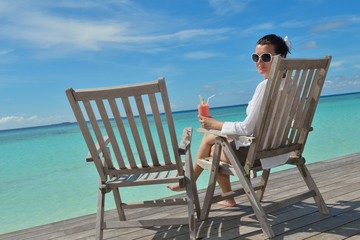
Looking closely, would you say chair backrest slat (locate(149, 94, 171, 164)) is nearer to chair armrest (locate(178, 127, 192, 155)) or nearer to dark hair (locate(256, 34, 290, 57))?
chair armrest (locate(178, 127, 192, 155))

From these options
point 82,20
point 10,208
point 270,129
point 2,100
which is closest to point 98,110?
point 270,129

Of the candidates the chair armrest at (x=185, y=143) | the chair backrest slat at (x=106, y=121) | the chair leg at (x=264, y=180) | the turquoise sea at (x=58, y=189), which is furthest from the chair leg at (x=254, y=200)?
the turquoise sea at (x=58, y=189)

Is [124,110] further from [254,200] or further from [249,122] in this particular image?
[254,200]

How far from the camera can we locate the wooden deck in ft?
8.54

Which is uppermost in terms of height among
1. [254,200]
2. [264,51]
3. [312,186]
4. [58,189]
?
[58,189]

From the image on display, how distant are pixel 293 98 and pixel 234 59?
48448 millimetres

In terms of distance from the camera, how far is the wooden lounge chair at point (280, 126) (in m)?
2.42

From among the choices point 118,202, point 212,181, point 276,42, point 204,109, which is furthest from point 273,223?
point 276,42

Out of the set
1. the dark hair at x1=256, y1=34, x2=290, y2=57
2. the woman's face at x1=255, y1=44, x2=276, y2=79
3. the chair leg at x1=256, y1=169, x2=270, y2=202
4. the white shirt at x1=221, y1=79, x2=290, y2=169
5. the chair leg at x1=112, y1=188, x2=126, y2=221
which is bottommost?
the chair leg at x1=112, y1=188, x2=126, y2=221

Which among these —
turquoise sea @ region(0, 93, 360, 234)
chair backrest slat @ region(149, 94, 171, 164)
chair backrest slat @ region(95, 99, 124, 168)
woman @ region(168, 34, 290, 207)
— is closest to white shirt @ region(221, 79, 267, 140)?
woman @ region(168, 34, 290, 207)

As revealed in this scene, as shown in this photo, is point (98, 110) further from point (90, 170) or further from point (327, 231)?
point (90, 170)

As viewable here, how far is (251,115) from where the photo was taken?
2.51 meters

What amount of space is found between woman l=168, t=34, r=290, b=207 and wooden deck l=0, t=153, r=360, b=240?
396mm

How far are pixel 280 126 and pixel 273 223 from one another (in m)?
0.76
